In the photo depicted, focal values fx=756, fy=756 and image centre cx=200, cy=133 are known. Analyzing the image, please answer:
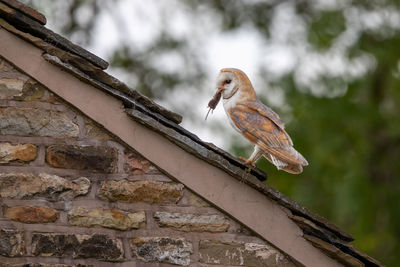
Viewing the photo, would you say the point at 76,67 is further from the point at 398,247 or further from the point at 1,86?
the point at 398,247

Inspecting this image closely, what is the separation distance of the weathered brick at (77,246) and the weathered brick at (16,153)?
54 cm

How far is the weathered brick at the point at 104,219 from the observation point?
517 centimetres

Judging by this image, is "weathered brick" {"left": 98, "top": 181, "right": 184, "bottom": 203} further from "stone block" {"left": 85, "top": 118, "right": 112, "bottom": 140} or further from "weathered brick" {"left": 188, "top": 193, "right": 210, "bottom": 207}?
"stone block" {"left": 85, "top": 118, "right": 112, "bottom": 140}

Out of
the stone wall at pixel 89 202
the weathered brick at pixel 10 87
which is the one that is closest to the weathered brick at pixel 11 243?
the stone wall at pixel 89 202

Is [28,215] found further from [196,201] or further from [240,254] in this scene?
[240,254]

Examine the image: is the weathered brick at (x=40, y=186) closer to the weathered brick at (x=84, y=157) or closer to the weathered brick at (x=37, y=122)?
the weathered brick at (x=84, y=157)

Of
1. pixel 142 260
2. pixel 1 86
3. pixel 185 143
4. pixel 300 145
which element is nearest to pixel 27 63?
pixel 1 86

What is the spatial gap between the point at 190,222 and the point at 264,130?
Result: 0.83 m

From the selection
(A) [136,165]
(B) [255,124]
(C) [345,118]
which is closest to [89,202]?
(A) [136,165]

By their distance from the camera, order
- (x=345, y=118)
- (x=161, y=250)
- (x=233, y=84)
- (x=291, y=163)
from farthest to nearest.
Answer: (x=345, y=118), (x=233, y=84), (x=291, y=163), (x=161, y=250)

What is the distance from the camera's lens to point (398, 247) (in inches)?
645

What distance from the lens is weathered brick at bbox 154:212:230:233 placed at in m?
5.24

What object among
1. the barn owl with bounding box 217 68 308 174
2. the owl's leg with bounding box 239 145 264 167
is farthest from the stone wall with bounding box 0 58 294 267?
the barn owl with bounding box 217 68 308 174

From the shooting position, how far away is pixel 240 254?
17.2 ft
